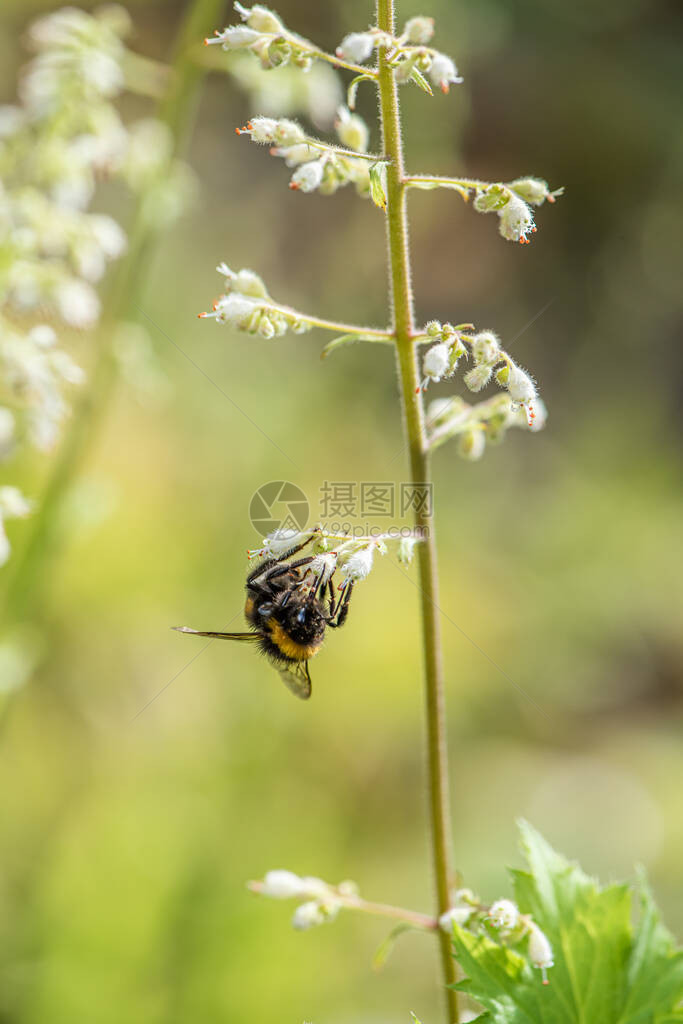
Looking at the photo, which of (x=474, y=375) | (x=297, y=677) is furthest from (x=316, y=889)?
(x=474, y=375)

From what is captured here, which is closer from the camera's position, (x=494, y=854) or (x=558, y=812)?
(x=494, y=854)

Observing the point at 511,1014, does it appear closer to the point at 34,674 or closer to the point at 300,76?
the point at 300,76

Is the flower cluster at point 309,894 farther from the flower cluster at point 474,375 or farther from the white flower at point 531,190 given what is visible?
the white flower at point 531,190

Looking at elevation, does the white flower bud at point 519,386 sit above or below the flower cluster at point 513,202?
below

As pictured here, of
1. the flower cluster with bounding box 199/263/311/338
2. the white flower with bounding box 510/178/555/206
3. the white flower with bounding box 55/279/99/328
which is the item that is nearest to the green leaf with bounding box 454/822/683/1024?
the flower cluster with bounding box 199/263/311/338

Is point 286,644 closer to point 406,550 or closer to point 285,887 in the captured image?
point 285,887

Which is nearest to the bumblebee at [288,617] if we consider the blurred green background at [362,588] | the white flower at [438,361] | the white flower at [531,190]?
the white flower at [438,361]

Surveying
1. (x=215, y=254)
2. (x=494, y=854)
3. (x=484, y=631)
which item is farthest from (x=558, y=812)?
(x=215, y=254)
